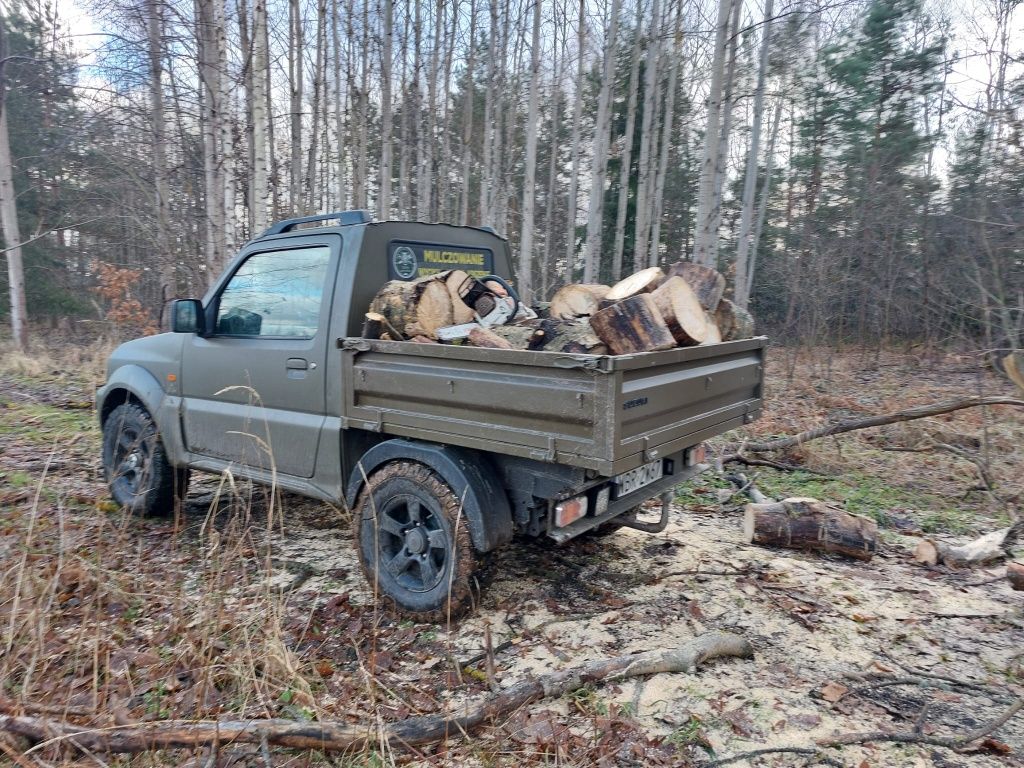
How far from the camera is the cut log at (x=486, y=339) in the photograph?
323 cm

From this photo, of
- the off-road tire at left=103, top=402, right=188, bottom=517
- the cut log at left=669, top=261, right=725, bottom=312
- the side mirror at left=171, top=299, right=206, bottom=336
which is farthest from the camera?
the off-road tire at left=103, top=402, right=188, bottom=517

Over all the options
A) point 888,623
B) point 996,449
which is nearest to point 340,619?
point 888,623

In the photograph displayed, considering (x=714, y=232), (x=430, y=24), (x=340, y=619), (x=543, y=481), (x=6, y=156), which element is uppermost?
(x=430, y=24)

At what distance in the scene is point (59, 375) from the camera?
11242 millimetres

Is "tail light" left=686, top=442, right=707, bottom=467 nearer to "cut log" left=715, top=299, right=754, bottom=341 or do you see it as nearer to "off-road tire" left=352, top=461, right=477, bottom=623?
"cut log" left=715, top=299, right=754, bottom=341

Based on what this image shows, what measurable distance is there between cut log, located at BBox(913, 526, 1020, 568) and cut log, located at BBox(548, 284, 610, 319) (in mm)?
2812

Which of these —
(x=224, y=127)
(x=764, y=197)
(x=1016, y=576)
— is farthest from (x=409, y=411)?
(x=764, y=197)

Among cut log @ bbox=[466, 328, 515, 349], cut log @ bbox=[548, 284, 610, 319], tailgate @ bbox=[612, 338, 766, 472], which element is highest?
cut log @ bbox=[548, 284, 610, 319]

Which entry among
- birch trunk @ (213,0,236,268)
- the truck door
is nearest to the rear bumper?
the truck door

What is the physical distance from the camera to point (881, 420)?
216 inches

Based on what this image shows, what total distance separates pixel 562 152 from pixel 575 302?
21.5 metres

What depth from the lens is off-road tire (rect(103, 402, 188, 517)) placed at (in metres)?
4.55

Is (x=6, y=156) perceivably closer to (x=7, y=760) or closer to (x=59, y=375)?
(x=59, y=375)

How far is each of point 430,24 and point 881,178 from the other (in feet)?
44.1
